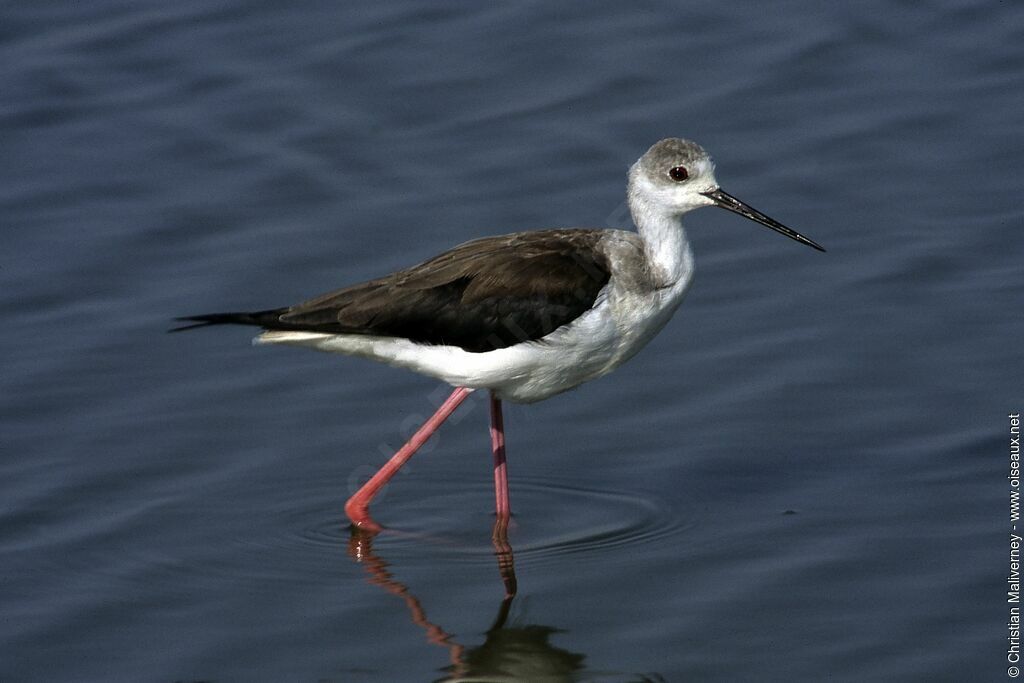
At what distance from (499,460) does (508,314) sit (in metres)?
0.71

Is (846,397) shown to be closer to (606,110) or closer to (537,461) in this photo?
(537,461)

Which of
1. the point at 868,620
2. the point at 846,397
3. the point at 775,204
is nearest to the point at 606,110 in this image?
the point at 775,204

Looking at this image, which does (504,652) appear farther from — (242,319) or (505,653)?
(242,319)

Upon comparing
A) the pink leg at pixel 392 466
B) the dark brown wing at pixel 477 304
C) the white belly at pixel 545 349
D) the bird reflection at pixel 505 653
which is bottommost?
the bird reflection at pixel 505 653

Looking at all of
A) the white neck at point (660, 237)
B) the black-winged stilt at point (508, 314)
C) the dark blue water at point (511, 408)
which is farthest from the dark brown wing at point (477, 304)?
the dark blue water at point (511, 408)

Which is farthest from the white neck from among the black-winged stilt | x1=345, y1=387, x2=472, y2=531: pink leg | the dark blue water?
x1=345, y1=387, x2=472, y2=531: pink leg

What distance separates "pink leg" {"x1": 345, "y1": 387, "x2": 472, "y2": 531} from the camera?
312 inches

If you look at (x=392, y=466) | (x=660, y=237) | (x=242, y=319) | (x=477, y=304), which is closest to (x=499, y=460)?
(x=392, y=466)

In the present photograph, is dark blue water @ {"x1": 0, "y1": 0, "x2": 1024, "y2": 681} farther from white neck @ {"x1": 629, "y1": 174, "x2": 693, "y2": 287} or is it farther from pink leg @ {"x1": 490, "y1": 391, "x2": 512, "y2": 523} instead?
white neck @ {"x1": 629, "y1": 174, "x2": 693, "y2": 287}

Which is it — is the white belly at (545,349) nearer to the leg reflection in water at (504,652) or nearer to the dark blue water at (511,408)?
the dark blue water at (511,408)

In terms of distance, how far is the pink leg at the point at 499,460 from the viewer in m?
7.89

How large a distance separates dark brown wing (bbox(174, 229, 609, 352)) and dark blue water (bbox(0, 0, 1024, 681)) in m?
0.81

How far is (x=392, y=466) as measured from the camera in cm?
813

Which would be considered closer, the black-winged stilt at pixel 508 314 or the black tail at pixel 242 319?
the black tail at pixel 242 319
